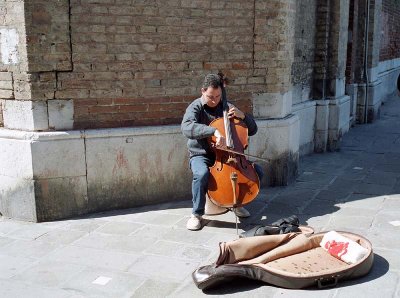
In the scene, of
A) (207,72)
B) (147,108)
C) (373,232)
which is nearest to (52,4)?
(147,108)

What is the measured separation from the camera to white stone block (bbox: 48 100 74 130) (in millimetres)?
5137

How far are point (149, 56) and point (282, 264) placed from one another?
9.12 ft

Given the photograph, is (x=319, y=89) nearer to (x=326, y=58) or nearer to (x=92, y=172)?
(x=326, y=58)

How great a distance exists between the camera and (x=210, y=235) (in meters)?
4.77

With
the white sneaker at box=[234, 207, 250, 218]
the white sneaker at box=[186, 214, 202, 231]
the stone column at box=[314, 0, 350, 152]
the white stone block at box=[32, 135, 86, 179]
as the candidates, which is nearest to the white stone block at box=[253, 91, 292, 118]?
the white sneaker at box=[234, 207, 250, 218]

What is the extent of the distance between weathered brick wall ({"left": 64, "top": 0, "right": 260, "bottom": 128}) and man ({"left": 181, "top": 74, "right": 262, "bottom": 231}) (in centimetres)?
72

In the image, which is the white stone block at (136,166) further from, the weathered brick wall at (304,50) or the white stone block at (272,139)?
the weathered brick wall at (304,50)

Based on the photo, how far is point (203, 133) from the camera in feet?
15.6

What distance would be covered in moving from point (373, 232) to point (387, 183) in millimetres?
1933

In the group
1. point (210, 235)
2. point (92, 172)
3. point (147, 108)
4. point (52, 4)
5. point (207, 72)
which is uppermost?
point (52, 4)

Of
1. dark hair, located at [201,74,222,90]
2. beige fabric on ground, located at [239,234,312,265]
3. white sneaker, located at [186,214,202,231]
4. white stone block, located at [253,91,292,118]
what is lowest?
white sneaker, located at [186,214,202,231]

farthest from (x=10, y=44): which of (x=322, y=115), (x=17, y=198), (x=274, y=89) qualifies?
(x=322, y=115)

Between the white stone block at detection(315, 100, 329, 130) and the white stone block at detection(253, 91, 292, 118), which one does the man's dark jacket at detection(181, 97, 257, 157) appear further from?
the white stone block at detection(315, 100, 329, 130)

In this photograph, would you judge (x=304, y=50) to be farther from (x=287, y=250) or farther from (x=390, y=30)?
(x=390, y=30)
